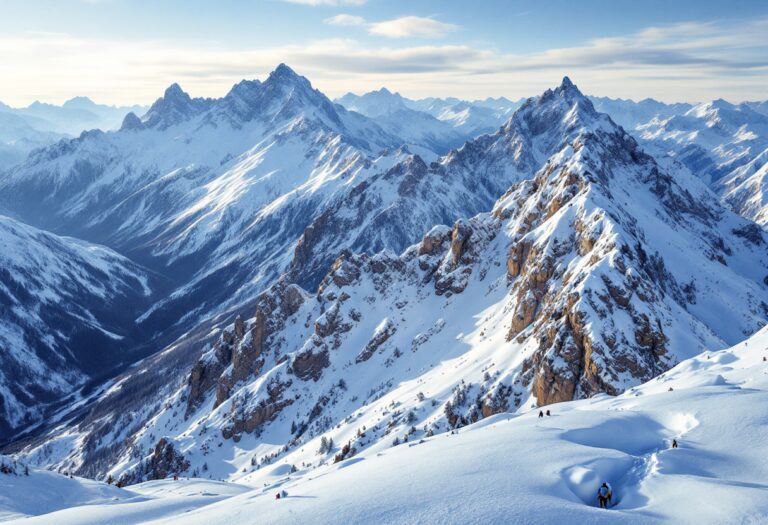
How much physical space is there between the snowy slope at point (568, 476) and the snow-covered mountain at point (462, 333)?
42955 mm

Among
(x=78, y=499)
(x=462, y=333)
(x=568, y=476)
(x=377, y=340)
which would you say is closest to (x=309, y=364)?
(x=377, y=340)

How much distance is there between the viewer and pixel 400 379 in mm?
134125

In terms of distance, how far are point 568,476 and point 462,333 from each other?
346 feet

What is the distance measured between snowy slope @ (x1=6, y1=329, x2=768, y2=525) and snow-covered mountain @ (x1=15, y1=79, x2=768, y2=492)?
42955 mm

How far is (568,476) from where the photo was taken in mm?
31625

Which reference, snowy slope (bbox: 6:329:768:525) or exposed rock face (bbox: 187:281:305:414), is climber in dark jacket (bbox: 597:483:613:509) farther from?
exposed rock face (bbox: 187:281:305:414)

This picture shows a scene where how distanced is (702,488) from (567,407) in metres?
29.0

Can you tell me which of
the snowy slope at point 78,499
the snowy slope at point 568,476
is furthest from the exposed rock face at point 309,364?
the snowy slope at point 568,476

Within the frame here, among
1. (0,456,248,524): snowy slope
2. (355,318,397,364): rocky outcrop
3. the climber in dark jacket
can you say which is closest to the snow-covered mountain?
(355,318,397,364): rocky outcrop

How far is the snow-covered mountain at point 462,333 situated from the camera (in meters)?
90.7

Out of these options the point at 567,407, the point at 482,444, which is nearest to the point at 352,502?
the point at 482,444

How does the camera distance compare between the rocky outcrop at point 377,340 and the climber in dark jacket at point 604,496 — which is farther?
the rocky outcrop at point 377,340

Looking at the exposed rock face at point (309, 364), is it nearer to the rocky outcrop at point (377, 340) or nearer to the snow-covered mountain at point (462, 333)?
the snow-covered mountain at point (462, 333)

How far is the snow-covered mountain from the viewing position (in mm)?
90688
